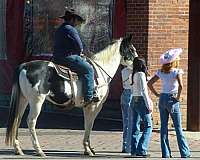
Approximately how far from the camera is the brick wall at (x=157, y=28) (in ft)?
53.2

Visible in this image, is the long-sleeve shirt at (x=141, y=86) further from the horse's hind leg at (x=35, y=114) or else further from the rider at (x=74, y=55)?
the horse's hind leg at (x=35, y=114)

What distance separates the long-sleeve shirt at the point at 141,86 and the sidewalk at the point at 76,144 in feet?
3.66

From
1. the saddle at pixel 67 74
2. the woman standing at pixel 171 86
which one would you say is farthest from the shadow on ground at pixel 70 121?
the woman standing at pixel 171 86

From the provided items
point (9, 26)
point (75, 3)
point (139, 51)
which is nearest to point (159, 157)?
point (139, 51)

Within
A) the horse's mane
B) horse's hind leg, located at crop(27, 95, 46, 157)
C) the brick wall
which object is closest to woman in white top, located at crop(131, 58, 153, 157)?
the horse's mane

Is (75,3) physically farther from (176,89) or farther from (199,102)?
(176,89)

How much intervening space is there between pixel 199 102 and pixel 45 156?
5392mm

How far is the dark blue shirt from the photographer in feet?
42.3

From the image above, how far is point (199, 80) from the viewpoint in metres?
16.9

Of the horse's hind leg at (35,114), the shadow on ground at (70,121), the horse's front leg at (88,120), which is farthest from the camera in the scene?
the shadow on ground at (70,121)

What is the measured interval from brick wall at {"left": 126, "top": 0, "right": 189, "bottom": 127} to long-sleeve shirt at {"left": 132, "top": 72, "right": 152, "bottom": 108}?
3.52 meters

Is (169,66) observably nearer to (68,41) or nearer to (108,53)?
(108,53)

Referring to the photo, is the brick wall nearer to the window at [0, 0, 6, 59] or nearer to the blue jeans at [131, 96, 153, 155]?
the blue jeans at [131, 96, 153, 155]

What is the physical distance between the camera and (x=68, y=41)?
1297 cm
